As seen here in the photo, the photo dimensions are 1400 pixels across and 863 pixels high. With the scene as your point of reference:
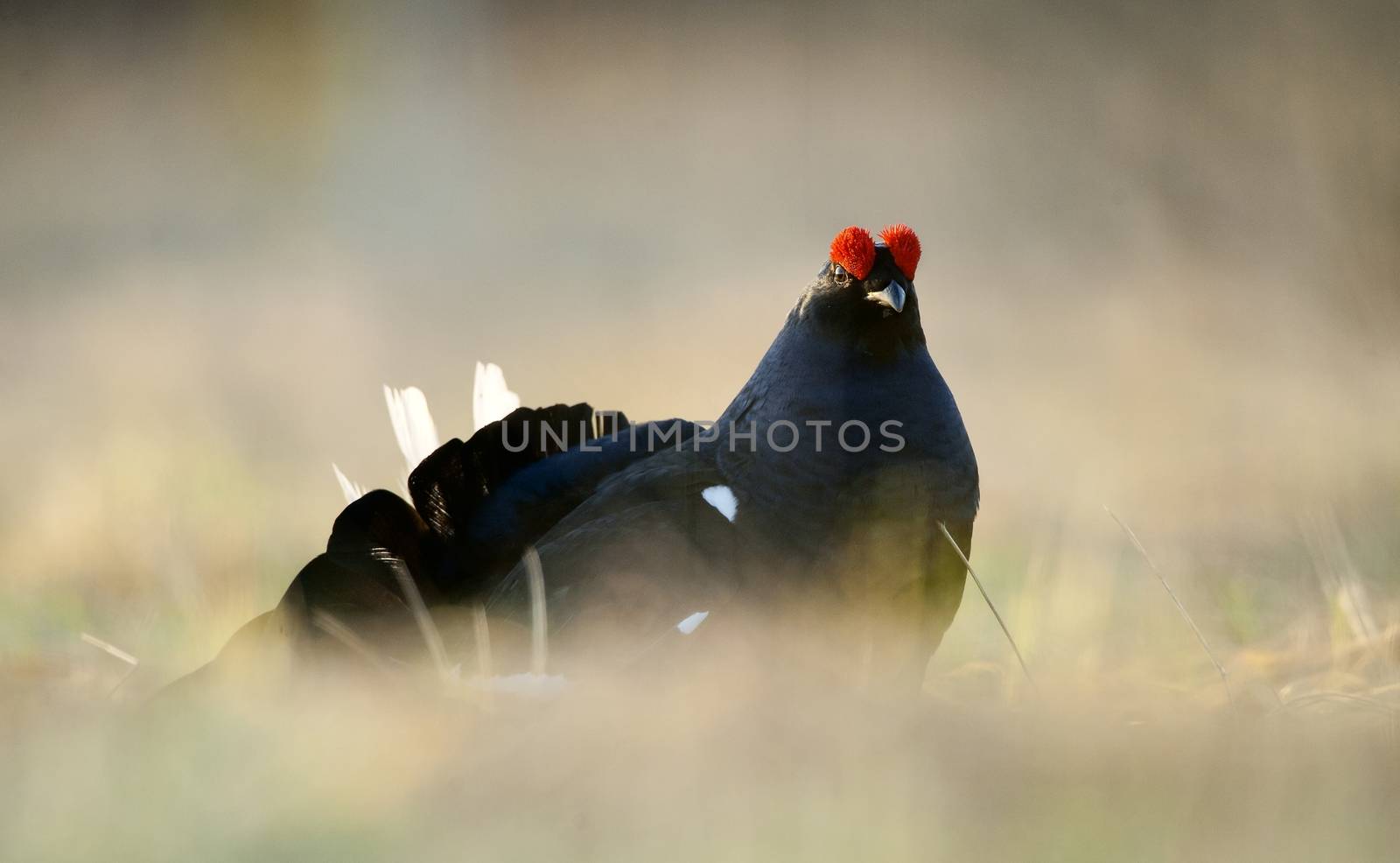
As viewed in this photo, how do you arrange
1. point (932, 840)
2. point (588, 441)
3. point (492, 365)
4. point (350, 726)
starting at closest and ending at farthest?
point (932, 840) < point (350, 726) < point (588, 441) < point (492, 365)

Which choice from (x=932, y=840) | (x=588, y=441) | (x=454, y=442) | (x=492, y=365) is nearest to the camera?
(x=932, y=840)

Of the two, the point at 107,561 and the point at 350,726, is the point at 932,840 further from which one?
the point at 107,561

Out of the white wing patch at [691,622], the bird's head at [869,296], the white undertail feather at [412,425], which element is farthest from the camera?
the white undertail feather at [412,425]

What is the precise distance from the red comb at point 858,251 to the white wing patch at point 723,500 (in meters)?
0.34

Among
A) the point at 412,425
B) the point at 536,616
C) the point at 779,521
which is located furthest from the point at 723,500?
the point at 412,425

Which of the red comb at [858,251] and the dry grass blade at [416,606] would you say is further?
the red comb at [858,251]

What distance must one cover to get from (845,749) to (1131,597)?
75cm

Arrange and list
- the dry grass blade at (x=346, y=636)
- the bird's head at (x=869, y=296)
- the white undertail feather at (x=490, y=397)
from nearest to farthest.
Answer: the dry grass blade at (x=346, y=636) < the bird's head at (x=869, y=296) < the white undertail feather at (x=490, y=397)

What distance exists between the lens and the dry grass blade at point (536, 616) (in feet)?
4.26

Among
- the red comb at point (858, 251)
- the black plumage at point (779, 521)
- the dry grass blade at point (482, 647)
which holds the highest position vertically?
the red comb at point (858, 251)

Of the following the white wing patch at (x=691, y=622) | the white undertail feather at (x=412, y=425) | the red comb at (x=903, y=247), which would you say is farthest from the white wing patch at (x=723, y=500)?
the white undertail feather at (x=412, y=425)

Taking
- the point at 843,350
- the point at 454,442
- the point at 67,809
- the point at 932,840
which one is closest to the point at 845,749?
the point at 932,840

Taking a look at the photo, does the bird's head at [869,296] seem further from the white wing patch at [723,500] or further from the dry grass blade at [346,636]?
the dry grass blade at [346,636]

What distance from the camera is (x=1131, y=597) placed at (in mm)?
1556
